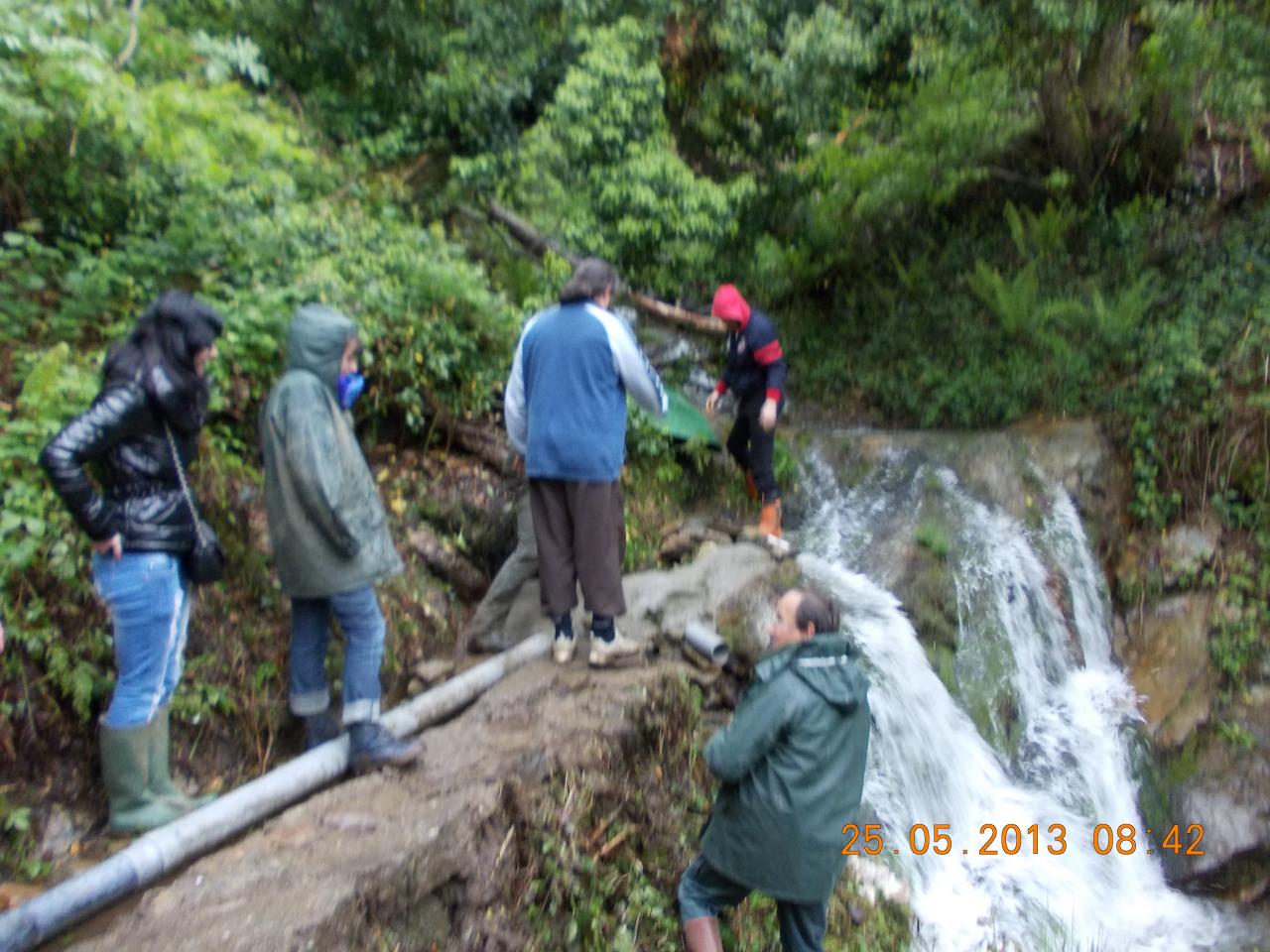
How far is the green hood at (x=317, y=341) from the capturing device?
355 centimetres

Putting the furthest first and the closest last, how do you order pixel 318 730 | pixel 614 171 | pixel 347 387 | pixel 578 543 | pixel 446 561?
pixel 614 171
pixel 446 561
pixel 578 543
pixel 318 730
pixel 347 387

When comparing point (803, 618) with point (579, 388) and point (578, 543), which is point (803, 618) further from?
point (579, 388)

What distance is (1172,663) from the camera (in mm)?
7211

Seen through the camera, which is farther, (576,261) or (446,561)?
(576,261)

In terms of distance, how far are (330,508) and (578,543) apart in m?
1.40

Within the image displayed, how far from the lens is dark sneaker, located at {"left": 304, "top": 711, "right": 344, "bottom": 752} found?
4.06m

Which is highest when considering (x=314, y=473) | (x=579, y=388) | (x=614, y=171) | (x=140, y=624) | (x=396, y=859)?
(x=614, y=171)

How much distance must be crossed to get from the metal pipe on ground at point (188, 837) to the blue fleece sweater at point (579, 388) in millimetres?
1335

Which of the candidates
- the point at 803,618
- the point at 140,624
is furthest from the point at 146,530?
the point at 803,618

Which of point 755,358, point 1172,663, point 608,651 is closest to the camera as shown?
point 608,651

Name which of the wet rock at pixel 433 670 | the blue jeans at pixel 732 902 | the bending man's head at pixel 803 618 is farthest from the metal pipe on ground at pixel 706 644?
the bending man's head at pixel 803 618

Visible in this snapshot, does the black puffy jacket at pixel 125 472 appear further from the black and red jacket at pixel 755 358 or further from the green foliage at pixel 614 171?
the green foliage at pixel 614 171

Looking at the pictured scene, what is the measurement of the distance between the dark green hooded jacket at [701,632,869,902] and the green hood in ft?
6.78

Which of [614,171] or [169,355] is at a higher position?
[614,171]
